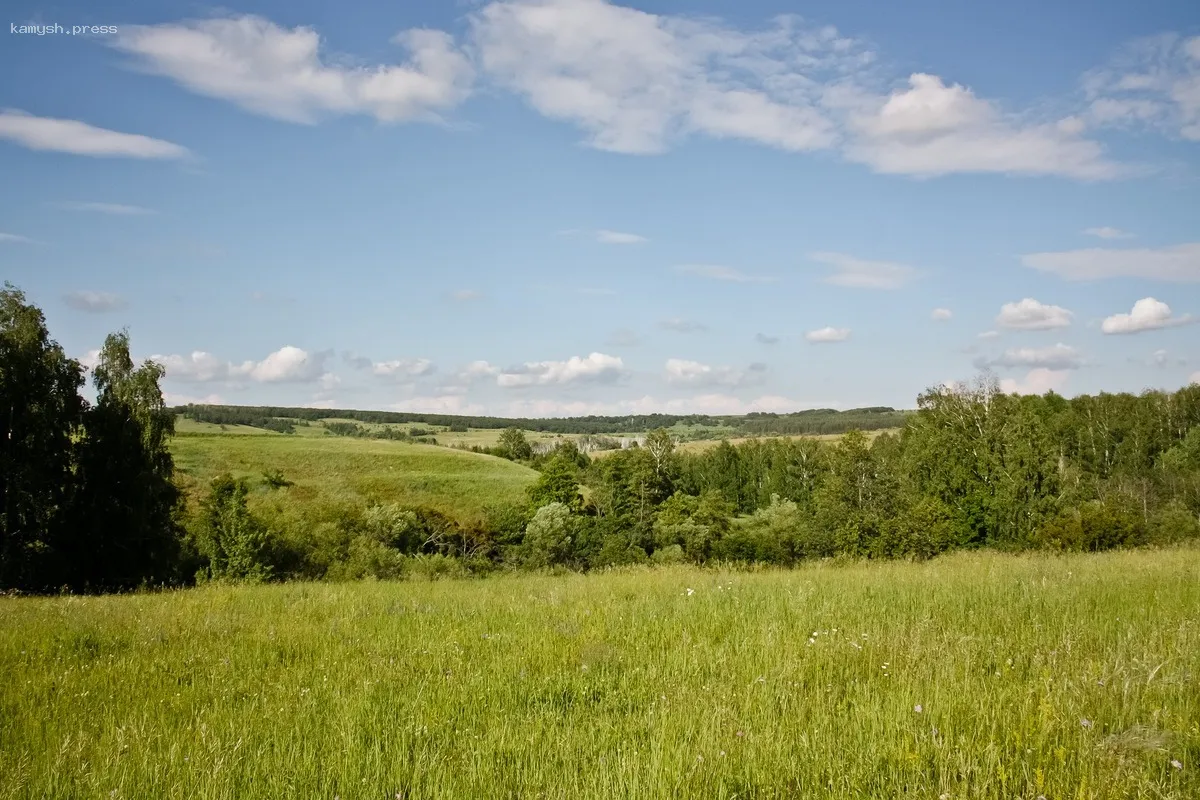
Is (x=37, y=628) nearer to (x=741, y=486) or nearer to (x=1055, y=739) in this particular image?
(x=1055, y=739)

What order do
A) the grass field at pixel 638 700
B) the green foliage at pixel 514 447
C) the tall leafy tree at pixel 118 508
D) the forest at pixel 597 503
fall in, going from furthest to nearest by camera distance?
1. the green foliage at pixel 514 447
2. the tall leafy tree at pixel 118 508
3. the forest at pixel 597 503
4. the grass field at pixel 638 700

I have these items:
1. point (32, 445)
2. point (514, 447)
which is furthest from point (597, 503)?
point (32, 445)

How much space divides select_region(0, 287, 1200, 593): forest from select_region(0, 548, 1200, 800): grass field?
11175mm

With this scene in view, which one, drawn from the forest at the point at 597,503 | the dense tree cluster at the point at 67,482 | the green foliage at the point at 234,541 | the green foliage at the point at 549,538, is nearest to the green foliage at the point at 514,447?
the forest at the point at 597,503

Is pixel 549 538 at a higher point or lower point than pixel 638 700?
lower

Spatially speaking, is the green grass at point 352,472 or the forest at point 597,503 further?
the green grass at point 352,472

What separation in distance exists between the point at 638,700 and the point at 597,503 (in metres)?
88.8

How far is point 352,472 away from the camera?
88688 millimetres

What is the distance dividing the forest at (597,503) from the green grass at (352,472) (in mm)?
3914

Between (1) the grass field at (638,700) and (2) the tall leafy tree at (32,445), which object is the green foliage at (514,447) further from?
(1) the grass field at (638,700)

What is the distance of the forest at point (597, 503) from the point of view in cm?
3244

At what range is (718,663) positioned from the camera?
5906 mm

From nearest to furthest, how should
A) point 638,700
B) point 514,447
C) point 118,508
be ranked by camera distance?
1. point 638,700
2. point 118,508
3. point 514,447

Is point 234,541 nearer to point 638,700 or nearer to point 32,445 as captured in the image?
point 32,445
